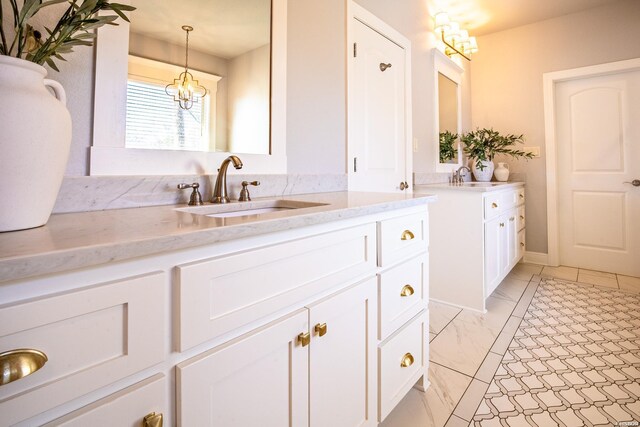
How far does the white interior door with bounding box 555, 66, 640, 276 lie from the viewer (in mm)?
3025

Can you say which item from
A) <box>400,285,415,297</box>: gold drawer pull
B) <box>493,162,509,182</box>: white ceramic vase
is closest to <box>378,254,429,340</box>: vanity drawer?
<box>400,285,415,297</box>: gold drawer pull

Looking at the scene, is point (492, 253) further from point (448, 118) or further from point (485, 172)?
point (448, 118)

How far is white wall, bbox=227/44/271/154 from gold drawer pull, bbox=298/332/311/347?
2.64 ft

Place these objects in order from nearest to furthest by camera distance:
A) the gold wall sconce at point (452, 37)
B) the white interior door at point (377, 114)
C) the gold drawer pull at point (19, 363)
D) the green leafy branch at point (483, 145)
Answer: the gold drawer pull at point (19, 363) < the white interior door at point (377, 114) < the gold wall sconce at point (452, 37) < the green leafy branch at point (483, 145)

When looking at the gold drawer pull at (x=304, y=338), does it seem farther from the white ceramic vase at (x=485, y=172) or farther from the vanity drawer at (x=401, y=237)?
the white ceramic vase at (x=485, y=172)

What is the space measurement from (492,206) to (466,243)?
0.38 metres

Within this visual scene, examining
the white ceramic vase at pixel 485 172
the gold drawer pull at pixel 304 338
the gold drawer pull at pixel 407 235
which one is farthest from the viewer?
the white ceramic vase at pixel 485 172

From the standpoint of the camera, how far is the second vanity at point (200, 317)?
1.41 ft

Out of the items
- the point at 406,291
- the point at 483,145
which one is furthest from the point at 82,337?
the point at 483,145

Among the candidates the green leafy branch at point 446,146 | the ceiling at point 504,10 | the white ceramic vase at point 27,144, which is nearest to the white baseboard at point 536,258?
the green leafy branch at point 446,146

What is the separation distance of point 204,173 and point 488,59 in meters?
3.83

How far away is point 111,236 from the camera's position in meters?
0.53

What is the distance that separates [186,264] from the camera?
0.57m

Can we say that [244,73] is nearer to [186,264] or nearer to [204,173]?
[204,173]
